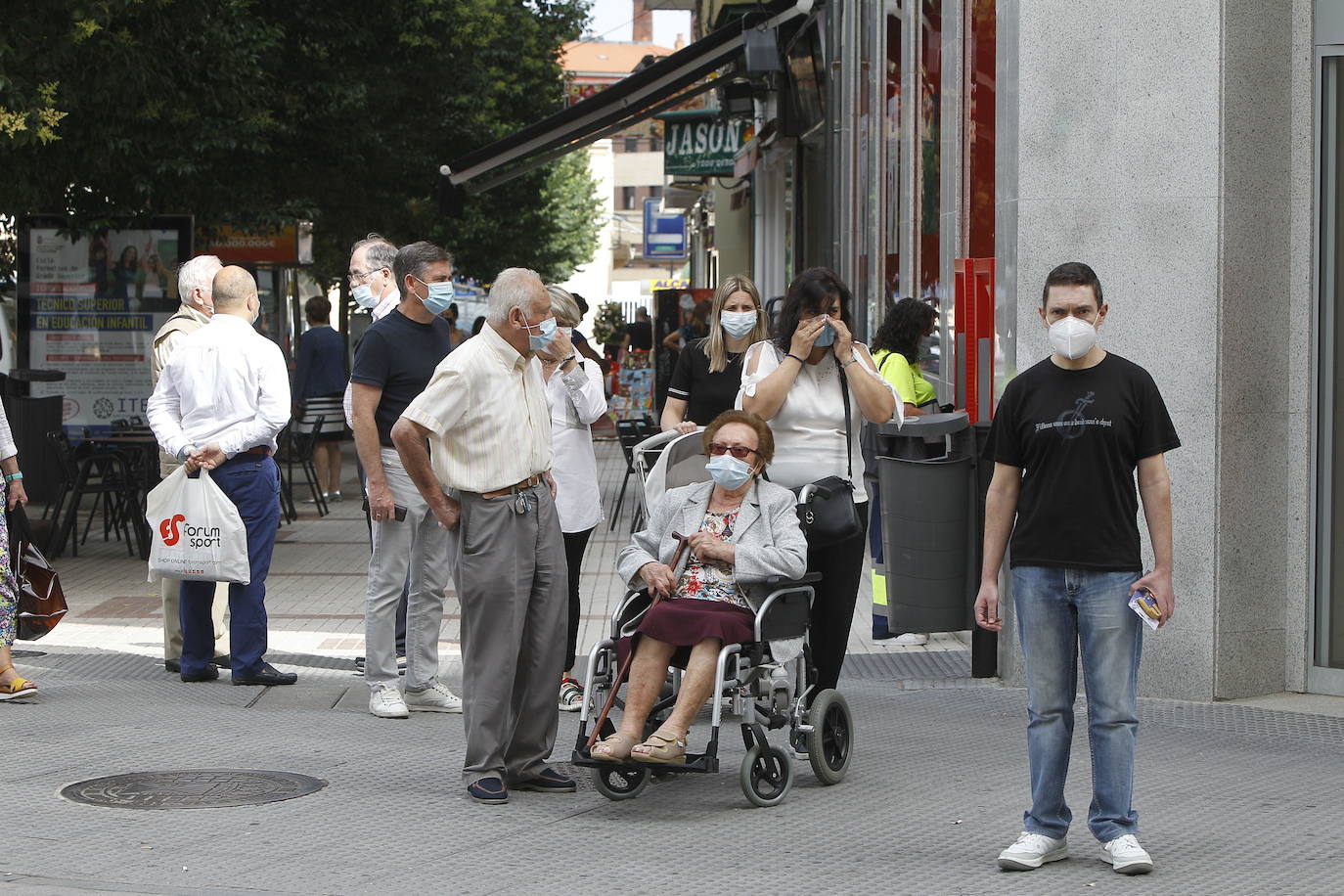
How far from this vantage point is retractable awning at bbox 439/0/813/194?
16141mm

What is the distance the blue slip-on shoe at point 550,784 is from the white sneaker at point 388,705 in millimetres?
1448

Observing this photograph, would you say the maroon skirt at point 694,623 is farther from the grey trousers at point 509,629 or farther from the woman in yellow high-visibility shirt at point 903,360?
the woman in yellow high-visibility shirt at point 903,360

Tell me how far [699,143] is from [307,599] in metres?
14.9

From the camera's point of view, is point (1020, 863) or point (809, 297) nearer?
point (1020, 863)

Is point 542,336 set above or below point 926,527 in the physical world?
above

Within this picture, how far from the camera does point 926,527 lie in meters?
7.06

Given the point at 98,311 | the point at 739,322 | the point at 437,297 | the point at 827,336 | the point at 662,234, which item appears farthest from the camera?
the point at 662,234

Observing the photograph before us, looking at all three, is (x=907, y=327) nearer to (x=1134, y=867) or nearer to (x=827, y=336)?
(x=827, y=336)

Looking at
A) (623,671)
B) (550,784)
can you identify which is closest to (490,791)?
(550,784)

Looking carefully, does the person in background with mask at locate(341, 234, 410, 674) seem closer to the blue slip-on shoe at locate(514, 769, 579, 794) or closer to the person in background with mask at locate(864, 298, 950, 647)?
the blue slip-on shoe at locate(514, 769, 579, 794)

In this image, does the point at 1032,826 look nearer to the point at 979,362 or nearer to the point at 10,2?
the point at 979,362

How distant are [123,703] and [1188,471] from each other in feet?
15.2

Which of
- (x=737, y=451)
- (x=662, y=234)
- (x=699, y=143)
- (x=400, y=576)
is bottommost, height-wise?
(x=400, y=576)

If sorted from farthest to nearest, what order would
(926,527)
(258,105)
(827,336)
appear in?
1. (258,105)
2. (926,527)
3. (827,336)
